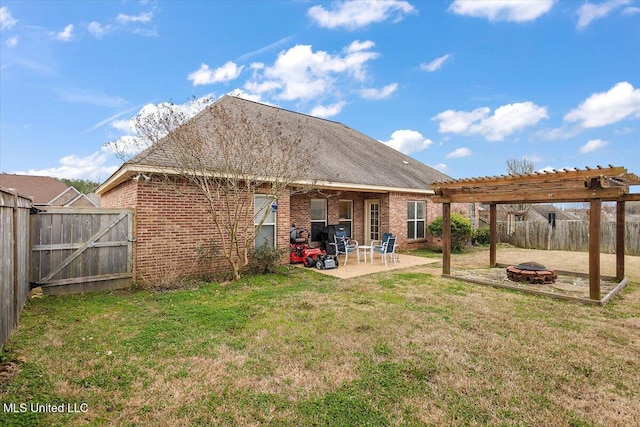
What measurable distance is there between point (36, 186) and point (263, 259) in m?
28.0

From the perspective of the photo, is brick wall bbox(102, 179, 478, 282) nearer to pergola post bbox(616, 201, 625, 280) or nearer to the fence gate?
the fence gate

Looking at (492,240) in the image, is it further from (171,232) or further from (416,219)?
(171,232)

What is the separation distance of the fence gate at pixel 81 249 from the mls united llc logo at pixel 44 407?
14.4 ft

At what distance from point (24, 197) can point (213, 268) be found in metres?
3.94

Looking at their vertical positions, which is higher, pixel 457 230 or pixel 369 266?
pixel 457 230

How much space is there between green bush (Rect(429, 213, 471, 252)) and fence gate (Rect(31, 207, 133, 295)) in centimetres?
1129

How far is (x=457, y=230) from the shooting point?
12.7m

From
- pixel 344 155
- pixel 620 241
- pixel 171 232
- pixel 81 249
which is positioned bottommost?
pixel 81 249

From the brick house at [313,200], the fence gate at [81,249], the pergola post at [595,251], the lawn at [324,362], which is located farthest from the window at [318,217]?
the pergola post at [595,251]

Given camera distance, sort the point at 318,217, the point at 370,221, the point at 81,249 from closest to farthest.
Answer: the point at 81,249 < the point at 318,217 < the point at 370,221

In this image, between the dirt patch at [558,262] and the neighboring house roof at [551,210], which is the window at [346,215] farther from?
the neighboring house roof at [551,210]

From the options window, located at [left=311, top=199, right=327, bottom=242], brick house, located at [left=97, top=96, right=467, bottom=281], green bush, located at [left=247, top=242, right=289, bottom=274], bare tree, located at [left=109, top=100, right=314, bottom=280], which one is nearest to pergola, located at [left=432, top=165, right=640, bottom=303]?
brick house, located at [left=97, top=96, right=467, bottom=281]

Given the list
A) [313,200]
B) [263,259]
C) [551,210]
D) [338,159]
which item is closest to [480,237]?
[338,159]

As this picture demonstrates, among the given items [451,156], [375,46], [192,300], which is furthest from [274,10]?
[451,156]
